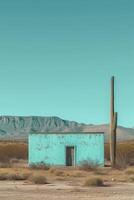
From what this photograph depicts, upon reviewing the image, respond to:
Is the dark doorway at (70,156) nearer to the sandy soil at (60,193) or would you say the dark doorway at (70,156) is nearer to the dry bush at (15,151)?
the dry bush at (15,151)

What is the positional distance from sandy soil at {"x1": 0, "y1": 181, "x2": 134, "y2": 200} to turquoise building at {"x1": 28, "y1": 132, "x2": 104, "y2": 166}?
28397mm

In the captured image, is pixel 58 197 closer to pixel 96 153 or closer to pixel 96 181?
pixel 96 181

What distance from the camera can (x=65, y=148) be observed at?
6356 cm

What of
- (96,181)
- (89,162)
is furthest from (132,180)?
(89,162)

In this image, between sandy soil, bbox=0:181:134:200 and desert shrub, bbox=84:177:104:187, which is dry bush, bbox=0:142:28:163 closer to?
desert shrub, bbox=84:177:104:187

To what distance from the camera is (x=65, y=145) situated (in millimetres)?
63625

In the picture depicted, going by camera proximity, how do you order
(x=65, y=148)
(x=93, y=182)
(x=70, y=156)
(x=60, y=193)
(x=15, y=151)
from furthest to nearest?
(x=15, y=151) < (x=70, y=156) < (x=65, y=148) < (x=93, y=182) < (x=60, y=193)

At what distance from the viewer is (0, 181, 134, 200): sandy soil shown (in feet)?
89.4

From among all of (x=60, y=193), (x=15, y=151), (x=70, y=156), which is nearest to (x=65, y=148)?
(x=70, y=156)

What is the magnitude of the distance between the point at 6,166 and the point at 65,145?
758cm

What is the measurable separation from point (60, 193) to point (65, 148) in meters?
33.8

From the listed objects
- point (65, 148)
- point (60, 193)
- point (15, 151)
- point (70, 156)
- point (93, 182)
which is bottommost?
point (60, 193)

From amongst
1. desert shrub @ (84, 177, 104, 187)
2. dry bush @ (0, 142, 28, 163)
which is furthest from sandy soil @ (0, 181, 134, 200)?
dry bush @ (0, 142, 28, 163)

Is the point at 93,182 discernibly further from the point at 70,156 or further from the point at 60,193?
the point at 70,156
